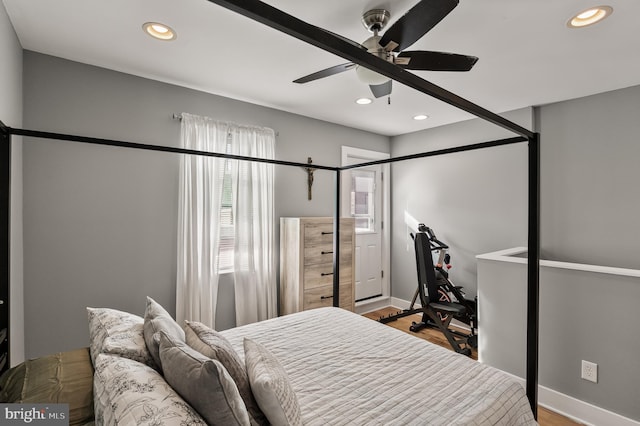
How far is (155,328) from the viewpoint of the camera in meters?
1.20

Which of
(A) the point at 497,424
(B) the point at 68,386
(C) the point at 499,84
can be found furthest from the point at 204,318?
(C) the point at 499,84

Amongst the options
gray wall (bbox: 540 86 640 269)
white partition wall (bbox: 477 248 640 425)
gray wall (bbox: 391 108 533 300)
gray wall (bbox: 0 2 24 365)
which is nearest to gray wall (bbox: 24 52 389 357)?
gray wall (bbox: 0 2 24 365)

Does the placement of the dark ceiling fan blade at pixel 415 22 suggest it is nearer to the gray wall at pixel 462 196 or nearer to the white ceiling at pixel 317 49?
the white ceiling at pixel 317 49

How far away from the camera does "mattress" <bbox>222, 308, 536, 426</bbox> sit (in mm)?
1205

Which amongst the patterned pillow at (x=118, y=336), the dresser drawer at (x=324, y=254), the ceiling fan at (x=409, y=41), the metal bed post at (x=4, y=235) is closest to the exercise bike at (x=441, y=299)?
the dresser drawer at (x=324, y=254)

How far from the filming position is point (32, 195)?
2.19 metres

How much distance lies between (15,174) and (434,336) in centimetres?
394

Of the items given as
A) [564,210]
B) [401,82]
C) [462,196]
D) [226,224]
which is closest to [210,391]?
[401,82]

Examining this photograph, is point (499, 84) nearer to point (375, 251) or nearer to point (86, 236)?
point (375, 251)

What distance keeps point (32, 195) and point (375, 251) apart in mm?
3698

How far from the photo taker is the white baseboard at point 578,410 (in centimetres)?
211

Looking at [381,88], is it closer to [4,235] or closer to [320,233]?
[320,233]

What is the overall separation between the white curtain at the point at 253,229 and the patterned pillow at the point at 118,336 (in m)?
1.67

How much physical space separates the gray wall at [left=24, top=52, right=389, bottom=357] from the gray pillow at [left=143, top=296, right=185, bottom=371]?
54.2 inches
